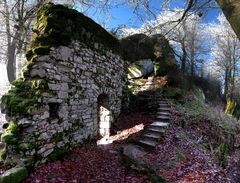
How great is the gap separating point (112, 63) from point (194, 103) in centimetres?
554

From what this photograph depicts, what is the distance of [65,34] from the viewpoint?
5.81 metres

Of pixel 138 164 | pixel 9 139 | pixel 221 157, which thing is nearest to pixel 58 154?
pixel 9 139

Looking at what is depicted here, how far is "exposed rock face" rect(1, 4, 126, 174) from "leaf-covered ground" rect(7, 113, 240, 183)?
395 millimetres

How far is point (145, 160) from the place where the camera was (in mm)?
6176

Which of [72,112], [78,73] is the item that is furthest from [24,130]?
[78,73]

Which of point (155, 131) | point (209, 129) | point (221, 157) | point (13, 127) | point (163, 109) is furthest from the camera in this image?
point (163, 109)

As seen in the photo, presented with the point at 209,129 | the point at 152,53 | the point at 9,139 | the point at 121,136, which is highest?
the point at 152,53

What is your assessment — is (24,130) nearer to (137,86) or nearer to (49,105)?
(49,105)

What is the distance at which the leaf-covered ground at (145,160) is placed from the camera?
481 centimetres

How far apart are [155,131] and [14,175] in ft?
16.4

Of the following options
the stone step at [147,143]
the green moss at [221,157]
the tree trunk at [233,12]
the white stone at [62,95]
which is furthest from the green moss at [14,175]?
the green moss at [221,157]

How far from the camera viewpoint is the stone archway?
27.8 ft

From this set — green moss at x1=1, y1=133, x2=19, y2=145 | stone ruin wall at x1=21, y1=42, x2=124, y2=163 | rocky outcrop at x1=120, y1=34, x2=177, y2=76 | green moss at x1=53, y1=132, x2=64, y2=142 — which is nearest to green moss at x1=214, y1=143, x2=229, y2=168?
stone ruin wall at x1=21, y1=42, x2=124, y2=163

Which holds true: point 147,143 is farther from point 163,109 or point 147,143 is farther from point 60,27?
point 60,27
